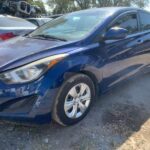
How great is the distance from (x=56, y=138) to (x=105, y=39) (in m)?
1.48

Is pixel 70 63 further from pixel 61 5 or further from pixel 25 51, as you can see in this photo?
pixel 61 5

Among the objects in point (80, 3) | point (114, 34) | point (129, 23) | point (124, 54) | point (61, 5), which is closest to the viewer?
point (114, 34)

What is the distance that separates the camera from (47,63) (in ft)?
9.86

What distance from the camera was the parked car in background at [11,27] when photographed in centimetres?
631

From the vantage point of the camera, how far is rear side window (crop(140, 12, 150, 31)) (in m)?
4.61

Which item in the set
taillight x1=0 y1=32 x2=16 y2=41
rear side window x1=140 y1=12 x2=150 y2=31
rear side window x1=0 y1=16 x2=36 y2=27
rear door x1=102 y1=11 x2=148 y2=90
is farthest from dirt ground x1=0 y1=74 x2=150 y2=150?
rear side window x1=0 y1=16 x2=36 y2=27

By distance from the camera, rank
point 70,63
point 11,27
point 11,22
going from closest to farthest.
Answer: point 70,63 < point 11,27 < point 11,22

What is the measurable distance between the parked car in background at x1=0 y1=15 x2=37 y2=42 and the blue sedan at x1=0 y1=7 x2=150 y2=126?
2040 millimetres

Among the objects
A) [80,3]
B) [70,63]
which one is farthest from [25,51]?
[80,3]

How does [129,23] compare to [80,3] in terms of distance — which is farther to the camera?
[80,3]

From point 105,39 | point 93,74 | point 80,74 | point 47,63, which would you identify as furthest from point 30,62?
point 105,39

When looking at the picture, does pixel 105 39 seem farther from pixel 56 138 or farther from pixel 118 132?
pixel 56 138

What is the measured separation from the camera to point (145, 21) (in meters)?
4.71

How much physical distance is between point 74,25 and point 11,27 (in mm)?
3036
